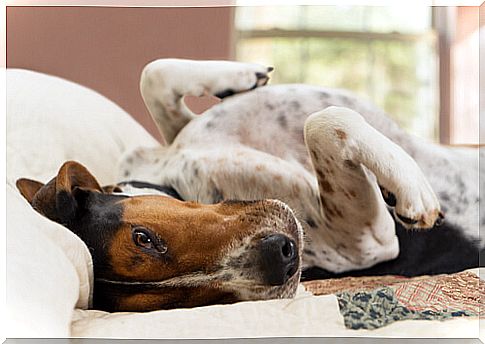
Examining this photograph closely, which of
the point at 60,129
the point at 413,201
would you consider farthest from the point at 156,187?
the point at 413,201

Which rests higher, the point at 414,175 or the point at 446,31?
the point at 446,31

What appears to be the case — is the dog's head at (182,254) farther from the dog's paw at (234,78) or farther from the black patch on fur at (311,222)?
the dog's paw at (234,78)

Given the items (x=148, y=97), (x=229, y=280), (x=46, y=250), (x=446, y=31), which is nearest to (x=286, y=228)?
(x=229, y=280)

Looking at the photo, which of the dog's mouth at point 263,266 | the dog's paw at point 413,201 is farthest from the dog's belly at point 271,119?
the dog's mouth at point 263,266

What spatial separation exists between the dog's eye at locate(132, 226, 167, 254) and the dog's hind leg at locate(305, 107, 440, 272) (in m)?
0.41

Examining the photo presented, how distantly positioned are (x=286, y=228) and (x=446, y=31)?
0.76m

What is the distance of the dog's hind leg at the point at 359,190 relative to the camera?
1.34 m

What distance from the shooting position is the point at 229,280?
1179 mm

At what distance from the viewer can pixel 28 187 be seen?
1.42m

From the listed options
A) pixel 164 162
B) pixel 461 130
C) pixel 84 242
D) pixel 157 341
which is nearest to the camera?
pixel 157 341

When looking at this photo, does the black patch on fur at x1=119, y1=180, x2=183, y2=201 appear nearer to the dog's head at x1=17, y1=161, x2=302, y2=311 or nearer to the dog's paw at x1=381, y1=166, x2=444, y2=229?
the dog's head at x1=17, y1=161, x2=302, y2=311

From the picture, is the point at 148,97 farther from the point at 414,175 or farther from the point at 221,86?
the point at 414,175

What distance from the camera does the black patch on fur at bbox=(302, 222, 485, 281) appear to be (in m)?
1.54

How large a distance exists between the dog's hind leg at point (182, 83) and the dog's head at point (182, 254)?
17.2 inches
